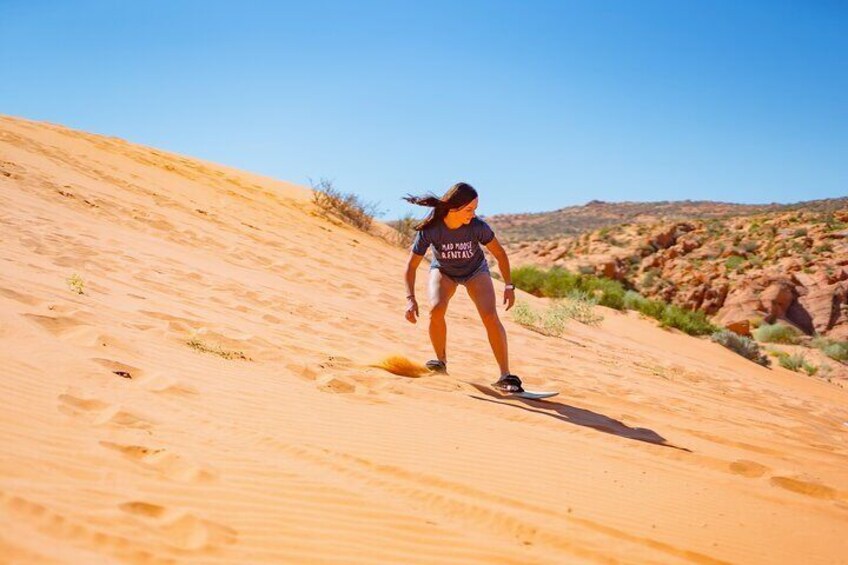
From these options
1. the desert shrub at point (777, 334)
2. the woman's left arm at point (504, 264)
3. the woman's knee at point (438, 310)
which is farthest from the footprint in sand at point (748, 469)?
the desert shrub at point (777, 334)

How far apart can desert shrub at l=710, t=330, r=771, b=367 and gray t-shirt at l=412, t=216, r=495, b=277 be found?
11411mm

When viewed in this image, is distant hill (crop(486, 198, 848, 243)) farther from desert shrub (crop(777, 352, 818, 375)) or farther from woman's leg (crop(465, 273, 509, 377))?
woman's leg (crop(465, 273, 509, 377))

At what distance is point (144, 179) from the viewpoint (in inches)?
558

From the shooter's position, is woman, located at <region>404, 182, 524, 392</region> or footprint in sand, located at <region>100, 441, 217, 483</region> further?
woman, located at <region>404, 182, 524, 392</region>

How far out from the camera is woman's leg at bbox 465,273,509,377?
5.31 m

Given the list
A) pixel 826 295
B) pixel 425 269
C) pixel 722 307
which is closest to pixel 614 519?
pixel 425 269

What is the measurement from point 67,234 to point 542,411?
6.20m

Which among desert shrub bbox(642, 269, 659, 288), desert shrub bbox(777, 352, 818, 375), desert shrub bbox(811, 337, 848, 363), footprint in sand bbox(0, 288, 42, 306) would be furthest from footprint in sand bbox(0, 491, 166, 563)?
desert shrub bbox(642, 269, 659, 288)

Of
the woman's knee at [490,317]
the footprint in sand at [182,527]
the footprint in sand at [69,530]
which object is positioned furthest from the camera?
the woman's knee at [490,317]

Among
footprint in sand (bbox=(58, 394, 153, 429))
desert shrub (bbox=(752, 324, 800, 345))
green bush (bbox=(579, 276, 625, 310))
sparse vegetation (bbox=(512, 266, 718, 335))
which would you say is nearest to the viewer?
footprint in sand (bbox=(58, 394, 153, 429))

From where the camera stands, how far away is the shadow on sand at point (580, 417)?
15.1 feet

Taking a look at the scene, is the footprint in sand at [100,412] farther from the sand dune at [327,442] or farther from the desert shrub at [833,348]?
the desert shrub at [833,348]

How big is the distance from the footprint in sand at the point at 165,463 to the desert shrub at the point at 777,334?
63.1 feet

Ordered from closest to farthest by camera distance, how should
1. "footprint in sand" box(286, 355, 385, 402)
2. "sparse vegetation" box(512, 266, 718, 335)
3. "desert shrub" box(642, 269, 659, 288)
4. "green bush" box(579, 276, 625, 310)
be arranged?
"footprint in sand" box(286, 355, 385, 402)
"sparse vegetation" box(512, 266, 718, 335)
"green bush" box(579, 276, 625, 310)
"desert shrub" box(642, 269, 659, 288)
